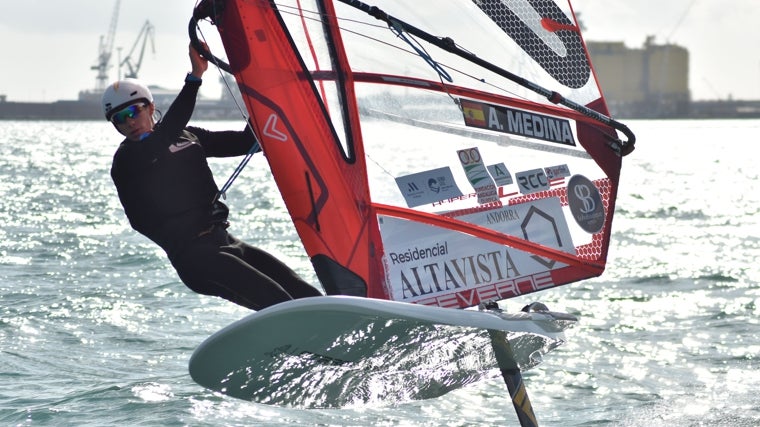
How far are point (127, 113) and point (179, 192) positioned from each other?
35cm

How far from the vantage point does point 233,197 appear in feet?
79.2

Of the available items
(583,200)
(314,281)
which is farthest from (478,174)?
(314,281)

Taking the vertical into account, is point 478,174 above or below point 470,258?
above

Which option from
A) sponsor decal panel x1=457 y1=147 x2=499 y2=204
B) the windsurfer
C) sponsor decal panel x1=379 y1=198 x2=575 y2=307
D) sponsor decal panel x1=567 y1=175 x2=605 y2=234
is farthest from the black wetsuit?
sponsor decal panel x1=567 y1=175 x2=605 y2=234

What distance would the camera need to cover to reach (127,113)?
4.41 metres

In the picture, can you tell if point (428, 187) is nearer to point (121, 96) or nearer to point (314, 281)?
point (121, 96)

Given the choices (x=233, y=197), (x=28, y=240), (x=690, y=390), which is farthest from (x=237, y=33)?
(x=233, y=197)

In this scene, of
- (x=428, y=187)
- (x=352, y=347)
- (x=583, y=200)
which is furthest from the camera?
(x=583, y=200)

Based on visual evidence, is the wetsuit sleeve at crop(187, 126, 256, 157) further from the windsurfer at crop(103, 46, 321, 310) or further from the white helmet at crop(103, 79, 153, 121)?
the white helmet at crop(103, 79, 153, 121)

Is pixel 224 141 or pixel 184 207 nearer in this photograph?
Answer: pixel 184 207

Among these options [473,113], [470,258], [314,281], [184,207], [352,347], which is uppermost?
[473,113]

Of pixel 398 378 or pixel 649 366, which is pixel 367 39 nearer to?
pixel 398 378

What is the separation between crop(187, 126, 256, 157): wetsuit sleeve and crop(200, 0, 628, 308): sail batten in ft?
0.71

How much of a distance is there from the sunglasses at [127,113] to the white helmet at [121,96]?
0.05 ft
